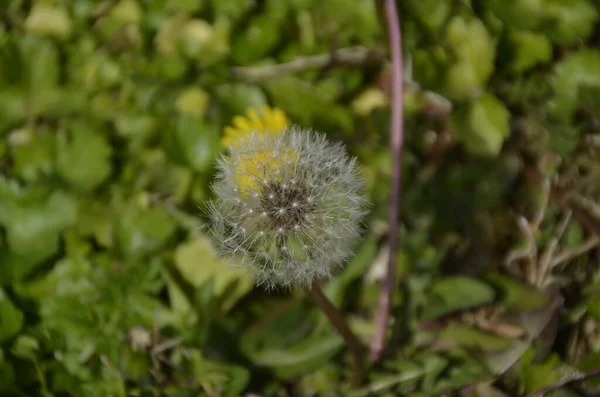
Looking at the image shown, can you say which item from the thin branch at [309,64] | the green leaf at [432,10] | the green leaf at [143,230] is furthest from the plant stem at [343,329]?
the green leaf at [432,10]

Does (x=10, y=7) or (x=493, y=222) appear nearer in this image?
(x=493, y=222)

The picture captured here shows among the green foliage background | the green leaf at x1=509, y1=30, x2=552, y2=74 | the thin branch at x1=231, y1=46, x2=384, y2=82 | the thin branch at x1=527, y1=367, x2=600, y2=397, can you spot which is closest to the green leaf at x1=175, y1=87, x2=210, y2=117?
the green foliage background

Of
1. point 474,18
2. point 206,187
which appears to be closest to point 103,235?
point 206,187

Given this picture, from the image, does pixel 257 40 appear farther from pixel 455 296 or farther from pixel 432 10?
pixel 455 296

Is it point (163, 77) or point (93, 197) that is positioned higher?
point (163, 77)

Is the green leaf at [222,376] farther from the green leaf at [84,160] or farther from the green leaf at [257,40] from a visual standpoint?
the green leaf at [257,40]

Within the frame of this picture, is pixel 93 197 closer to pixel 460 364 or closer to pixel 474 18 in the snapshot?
pixel 460 364

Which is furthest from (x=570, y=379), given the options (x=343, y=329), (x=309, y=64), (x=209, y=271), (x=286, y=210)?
(x=309, y=64)
